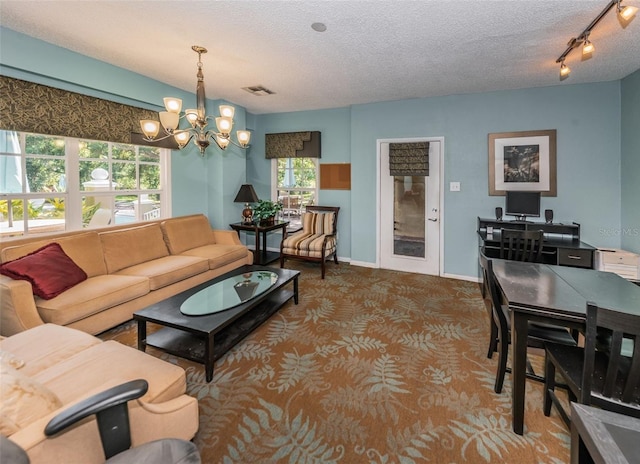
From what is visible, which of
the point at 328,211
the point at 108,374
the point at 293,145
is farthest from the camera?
the point at 293,145

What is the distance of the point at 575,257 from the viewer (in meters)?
3.33

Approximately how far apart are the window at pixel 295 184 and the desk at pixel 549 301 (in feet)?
13.1

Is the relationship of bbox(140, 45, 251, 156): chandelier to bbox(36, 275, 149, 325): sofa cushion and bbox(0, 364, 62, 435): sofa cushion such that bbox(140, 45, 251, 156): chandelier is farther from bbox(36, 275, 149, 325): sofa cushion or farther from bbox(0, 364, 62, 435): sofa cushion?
bbox(0, 364, 62, 435): sofa cushion

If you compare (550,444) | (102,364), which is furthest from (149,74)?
(550,444)

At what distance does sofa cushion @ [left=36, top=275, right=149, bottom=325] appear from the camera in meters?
2.34

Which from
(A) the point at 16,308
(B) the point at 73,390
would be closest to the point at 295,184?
(A) the point at 16,308

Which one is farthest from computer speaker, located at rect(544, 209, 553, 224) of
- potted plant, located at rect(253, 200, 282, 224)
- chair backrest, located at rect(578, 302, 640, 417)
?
potted plant, located at rect(253, 200, 282, 224)

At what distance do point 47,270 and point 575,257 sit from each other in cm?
507

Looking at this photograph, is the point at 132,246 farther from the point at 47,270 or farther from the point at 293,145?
the point at 293,145

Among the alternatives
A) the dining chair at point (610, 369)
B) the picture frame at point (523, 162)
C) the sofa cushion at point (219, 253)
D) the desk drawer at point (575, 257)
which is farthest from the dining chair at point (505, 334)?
the sofa cushion at point (219, 253)

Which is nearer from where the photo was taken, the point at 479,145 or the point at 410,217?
the point at 479,145

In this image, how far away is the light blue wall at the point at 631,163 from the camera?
11.0ft

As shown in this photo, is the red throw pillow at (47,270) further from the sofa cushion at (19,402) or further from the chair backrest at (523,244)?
the chair backrest at (523,244)

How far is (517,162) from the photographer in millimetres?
4117
